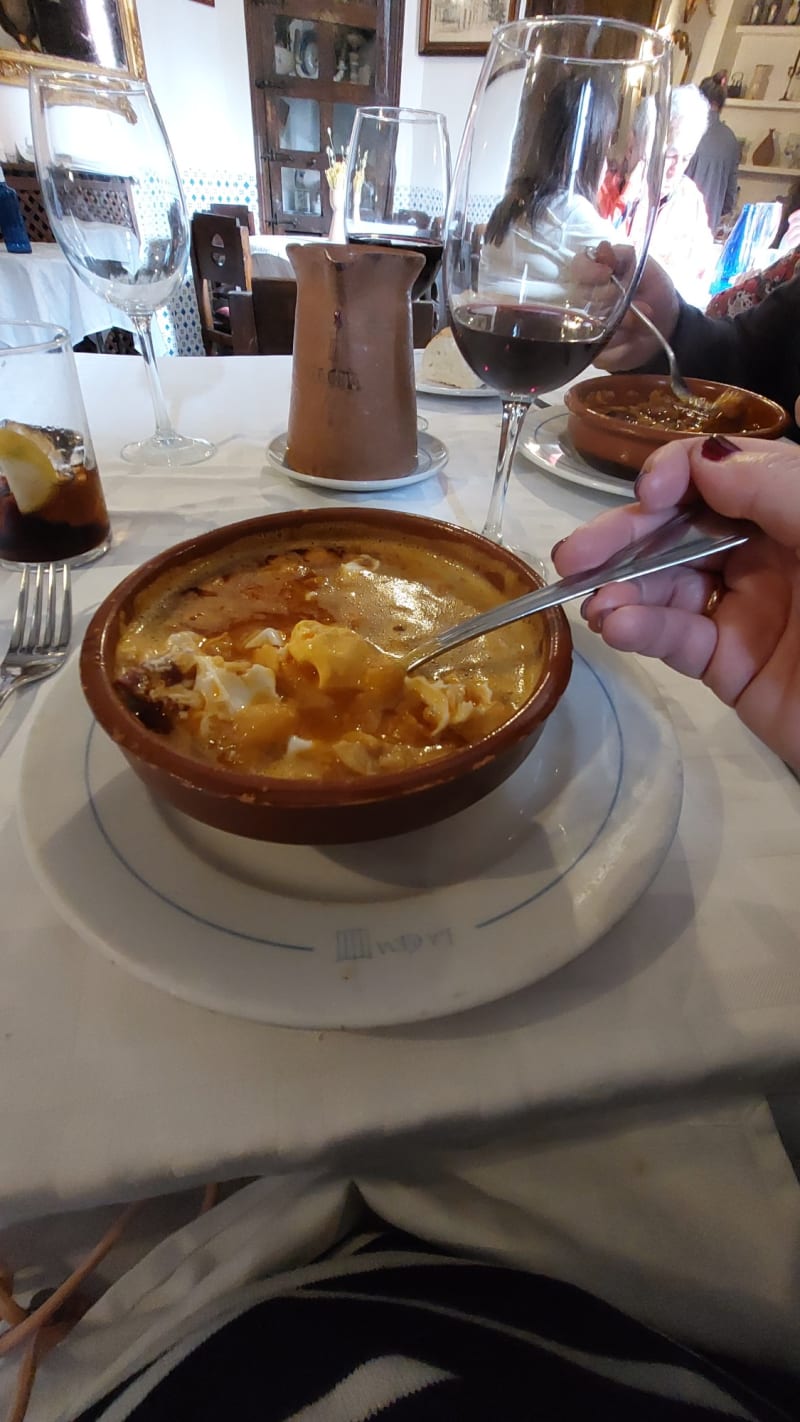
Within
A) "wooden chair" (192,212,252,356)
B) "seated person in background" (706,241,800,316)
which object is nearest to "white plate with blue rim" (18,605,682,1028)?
"seated person in background" (706,241,800,316)

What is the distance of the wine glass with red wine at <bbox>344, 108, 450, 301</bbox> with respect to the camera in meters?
1.20

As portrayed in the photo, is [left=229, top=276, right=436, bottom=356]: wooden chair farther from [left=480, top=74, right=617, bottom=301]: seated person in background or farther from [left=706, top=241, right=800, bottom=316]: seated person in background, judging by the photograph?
[left=480, top=74, right=617, bottom=301]: seated person in background

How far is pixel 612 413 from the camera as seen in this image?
3.87 ft

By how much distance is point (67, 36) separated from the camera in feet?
13.2

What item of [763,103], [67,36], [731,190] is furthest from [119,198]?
[763,103]

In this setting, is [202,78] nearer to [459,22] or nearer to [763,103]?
[459,22]

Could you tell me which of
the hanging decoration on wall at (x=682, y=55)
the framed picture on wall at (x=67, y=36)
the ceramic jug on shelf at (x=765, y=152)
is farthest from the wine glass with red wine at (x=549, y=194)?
the ceramic jug on shelf at (x=765, y=152)

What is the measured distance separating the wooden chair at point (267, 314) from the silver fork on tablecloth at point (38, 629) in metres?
1.43

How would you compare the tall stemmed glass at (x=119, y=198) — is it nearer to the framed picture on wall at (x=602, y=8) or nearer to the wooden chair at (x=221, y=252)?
the wooden chair at (x=221, y=252)

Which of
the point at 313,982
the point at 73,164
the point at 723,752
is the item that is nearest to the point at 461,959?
the point at 313,982

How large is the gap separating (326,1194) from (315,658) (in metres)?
0.39

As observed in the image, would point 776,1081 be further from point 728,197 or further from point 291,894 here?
point 728,197

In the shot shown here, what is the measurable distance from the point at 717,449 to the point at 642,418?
0.56 m

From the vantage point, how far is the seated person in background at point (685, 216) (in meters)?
3.82
